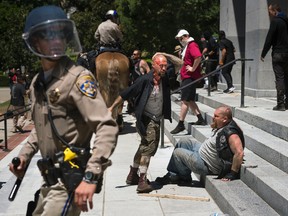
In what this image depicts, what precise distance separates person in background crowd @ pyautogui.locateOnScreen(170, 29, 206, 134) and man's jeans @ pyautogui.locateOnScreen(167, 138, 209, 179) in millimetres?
2652

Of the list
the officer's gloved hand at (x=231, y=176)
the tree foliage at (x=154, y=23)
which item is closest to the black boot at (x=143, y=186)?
the officer's gloved hand at (x=231, y=176)

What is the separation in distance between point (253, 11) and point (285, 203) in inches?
311

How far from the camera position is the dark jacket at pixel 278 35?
8492mm

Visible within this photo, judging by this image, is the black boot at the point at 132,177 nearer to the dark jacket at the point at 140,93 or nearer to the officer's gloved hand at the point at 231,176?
the dark jacket at the point at 140,93

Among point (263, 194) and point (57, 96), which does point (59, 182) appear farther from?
point (263, 194)

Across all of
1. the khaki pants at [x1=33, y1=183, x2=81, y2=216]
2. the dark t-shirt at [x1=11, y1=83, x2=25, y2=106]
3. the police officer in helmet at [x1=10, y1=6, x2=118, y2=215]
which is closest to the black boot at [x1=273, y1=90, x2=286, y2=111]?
the police officer in helmet at [x1=10, y1=6, x2=118, y2=215]

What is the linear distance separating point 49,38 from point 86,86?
0.37m

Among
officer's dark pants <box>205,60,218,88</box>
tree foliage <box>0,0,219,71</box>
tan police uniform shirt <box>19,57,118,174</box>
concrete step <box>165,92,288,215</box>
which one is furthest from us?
tree foliage <box>0,0,219,71</box>

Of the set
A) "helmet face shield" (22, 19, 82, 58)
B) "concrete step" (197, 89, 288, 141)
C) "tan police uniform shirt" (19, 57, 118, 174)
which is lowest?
"concrete step" (197, 89, 288, 141)

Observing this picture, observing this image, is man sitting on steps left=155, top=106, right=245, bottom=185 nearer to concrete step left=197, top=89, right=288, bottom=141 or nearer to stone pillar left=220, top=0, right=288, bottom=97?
concrete step left=197, top=89, right=288, bottom=141

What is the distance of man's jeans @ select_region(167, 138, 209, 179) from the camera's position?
658 cm

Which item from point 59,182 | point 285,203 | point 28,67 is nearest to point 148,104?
point 285,203

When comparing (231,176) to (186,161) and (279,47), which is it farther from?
(279,47)

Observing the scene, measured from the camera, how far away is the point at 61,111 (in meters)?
3.06
